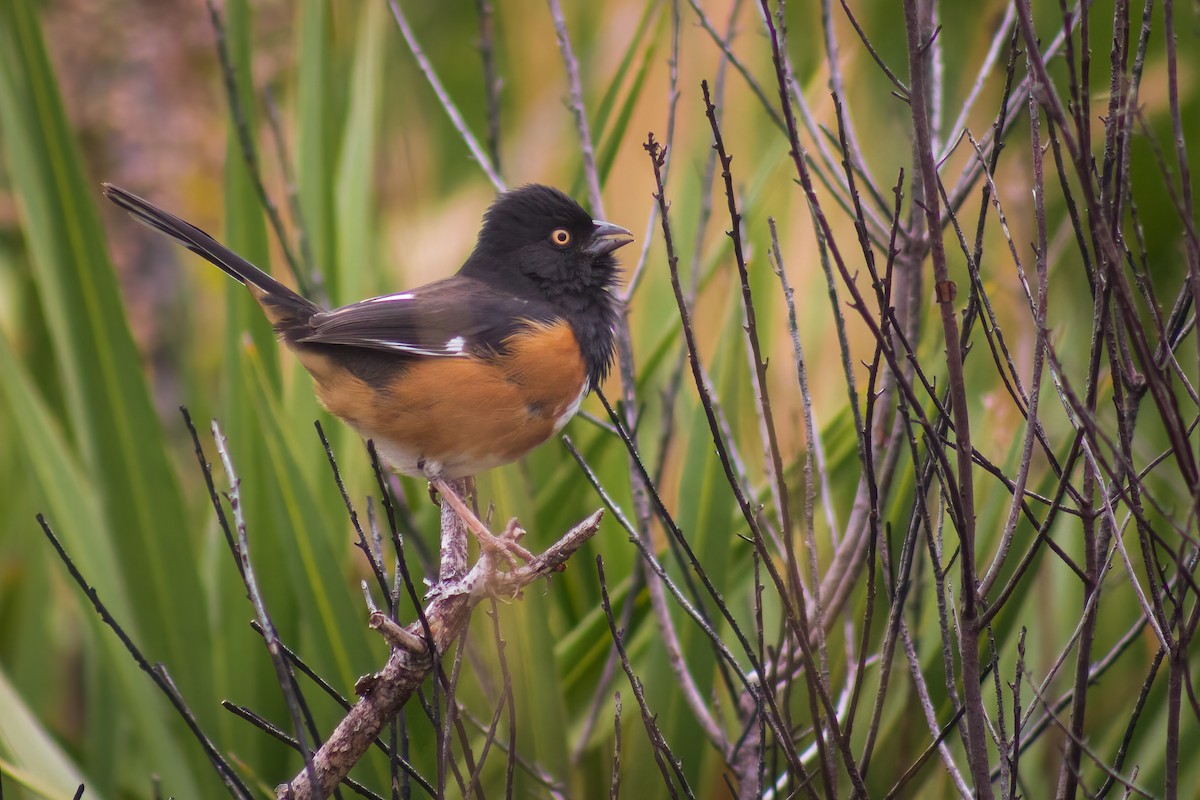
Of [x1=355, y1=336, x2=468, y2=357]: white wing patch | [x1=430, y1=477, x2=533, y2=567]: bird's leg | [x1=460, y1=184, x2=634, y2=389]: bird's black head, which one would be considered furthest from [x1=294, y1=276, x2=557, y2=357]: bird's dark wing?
[x1=430, y1=477, x2=533, y2=567]: bird's leg

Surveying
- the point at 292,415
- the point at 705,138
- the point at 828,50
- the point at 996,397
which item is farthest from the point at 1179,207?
the point at 705,138

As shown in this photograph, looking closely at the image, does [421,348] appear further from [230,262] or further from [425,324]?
[230,262]

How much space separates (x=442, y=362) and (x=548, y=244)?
1.30ft

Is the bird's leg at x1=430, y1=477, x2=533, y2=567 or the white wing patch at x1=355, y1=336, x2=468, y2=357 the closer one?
the bird's leg at x1=430, y1=477, x2=533, y2=567

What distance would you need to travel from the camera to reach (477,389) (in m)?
2.32

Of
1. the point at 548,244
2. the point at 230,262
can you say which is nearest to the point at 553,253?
the point at 548,244

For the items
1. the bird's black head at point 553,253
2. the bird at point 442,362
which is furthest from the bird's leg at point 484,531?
the bird's black head at point 553,253

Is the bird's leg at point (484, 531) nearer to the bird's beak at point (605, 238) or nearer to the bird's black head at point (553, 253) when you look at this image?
the bird's black head at point (553, 253)

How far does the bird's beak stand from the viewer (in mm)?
2514

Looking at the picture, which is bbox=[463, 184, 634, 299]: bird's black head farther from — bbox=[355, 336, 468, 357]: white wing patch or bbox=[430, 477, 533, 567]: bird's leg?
bbox=[430, 477, 533, 567]: bird's leg

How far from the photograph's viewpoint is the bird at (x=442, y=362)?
90.2 inches

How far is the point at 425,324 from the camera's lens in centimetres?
235

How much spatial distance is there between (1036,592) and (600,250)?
1296 mm

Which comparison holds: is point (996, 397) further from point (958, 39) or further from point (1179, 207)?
point (958, 39)
